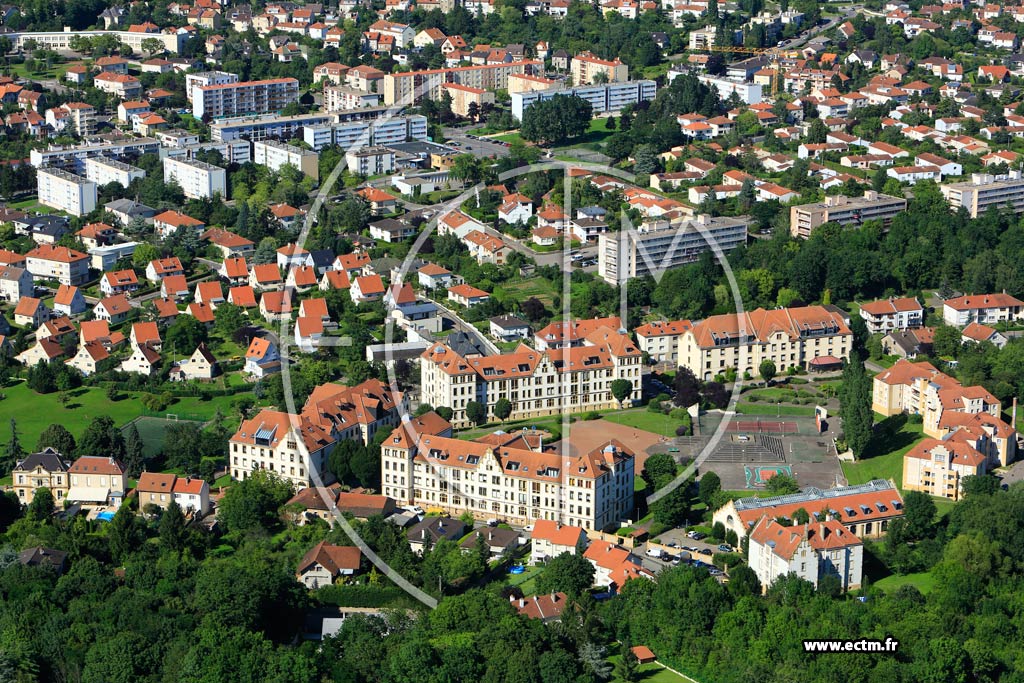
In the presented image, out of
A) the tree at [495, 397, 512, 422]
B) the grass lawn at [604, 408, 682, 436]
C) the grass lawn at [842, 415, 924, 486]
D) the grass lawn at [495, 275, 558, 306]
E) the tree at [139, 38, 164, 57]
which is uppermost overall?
the tree at [139, 38, 164, 57]

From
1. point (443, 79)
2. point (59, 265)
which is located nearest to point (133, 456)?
point (59, 265)

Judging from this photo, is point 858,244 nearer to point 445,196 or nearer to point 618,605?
point 445,196

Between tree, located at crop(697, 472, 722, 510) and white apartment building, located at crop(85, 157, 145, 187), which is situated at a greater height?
white apartment building, located at crop(85, 157, 145, 187)

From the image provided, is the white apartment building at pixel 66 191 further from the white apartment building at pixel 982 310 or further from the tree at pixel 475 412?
the white apartment building at pixel 982 310

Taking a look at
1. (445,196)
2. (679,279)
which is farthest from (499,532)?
(445,196)

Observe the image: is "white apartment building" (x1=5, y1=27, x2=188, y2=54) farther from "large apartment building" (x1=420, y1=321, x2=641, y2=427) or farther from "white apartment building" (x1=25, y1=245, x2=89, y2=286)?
"large apartment building" (x1=420, y1=321, x2=641, y2=427)

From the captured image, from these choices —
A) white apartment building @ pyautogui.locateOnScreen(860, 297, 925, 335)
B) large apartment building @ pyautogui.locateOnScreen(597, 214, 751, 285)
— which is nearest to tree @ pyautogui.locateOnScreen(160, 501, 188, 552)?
large apartment building @ pyautogui.locateOnScreen(597, 214, 751, 285)

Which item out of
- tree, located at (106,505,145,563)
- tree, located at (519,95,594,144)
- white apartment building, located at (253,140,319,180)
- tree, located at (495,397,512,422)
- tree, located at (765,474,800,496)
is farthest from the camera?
tree, located at (519,95,594,144)

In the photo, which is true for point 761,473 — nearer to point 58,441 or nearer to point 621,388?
point 621,388
